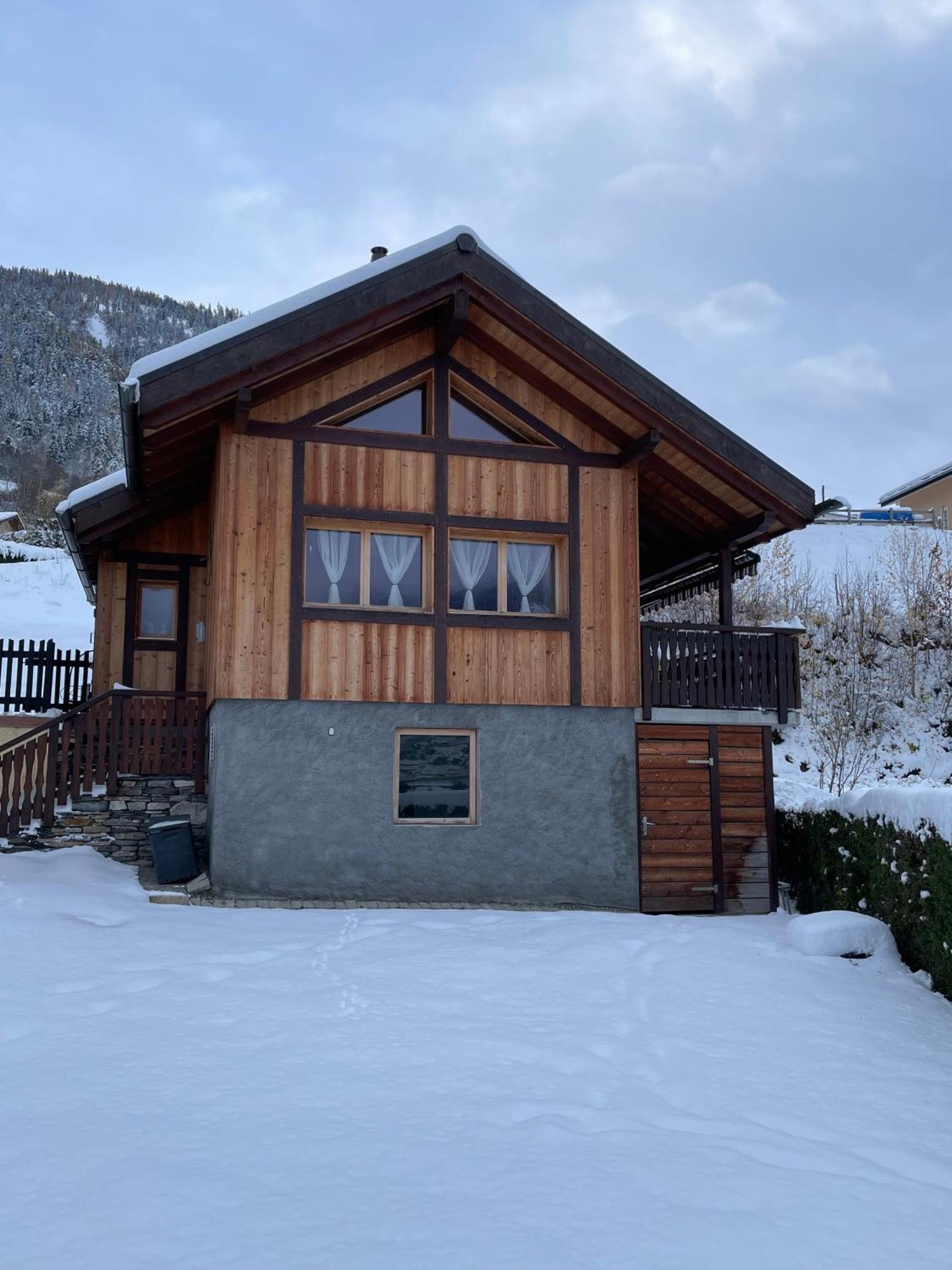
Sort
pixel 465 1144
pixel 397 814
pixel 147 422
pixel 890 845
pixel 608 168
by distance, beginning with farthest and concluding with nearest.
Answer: pixel 608 168 → pixel 397 814 → pixel 147 422 → pixel 890 845 → pixel 465 1144

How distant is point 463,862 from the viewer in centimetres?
1109

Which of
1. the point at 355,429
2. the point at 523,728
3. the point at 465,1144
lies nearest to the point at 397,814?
the point at 523,728

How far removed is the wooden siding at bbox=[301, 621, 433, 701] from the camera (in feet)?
36.0

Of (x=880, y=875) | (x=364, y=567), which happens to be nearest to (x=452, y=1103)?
(x=880, y=875)

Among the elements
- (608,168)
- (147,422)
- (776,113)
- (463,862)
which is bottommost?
(463,862)

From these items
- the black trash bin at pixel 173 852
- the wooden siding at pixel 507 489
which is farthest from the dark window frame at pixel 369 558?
the black trash bin at pixel 173 852

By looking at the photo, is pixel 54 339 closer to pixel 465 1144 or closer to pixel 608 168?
pixel 608 168

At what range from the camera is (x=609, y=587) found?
39.2 ft

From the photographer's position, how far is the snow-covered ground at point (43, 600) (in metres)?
29.4

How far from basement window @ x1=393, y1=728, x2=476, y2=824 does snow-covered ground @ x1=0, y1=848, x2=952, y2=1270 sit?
209cm

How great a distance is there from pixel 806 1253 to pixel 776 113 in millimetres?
20687

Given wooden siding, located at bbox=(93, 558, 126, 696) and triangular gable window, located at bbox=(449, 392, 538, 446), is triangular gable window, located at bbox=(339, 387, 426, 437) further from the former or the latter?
wooden siding, located at bbox=(93, 558, 126, 696)

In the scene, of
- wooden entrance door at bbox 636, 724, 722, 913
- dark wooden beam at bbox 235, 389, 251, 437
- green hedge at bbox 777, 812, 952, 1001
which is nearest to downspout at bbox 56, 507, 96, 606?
dark wooden beam at bbox 235, 389, 251, 437

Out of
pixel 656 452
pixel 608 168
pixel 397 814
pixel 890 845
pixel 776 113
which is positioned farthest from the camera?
pixel 608 168
